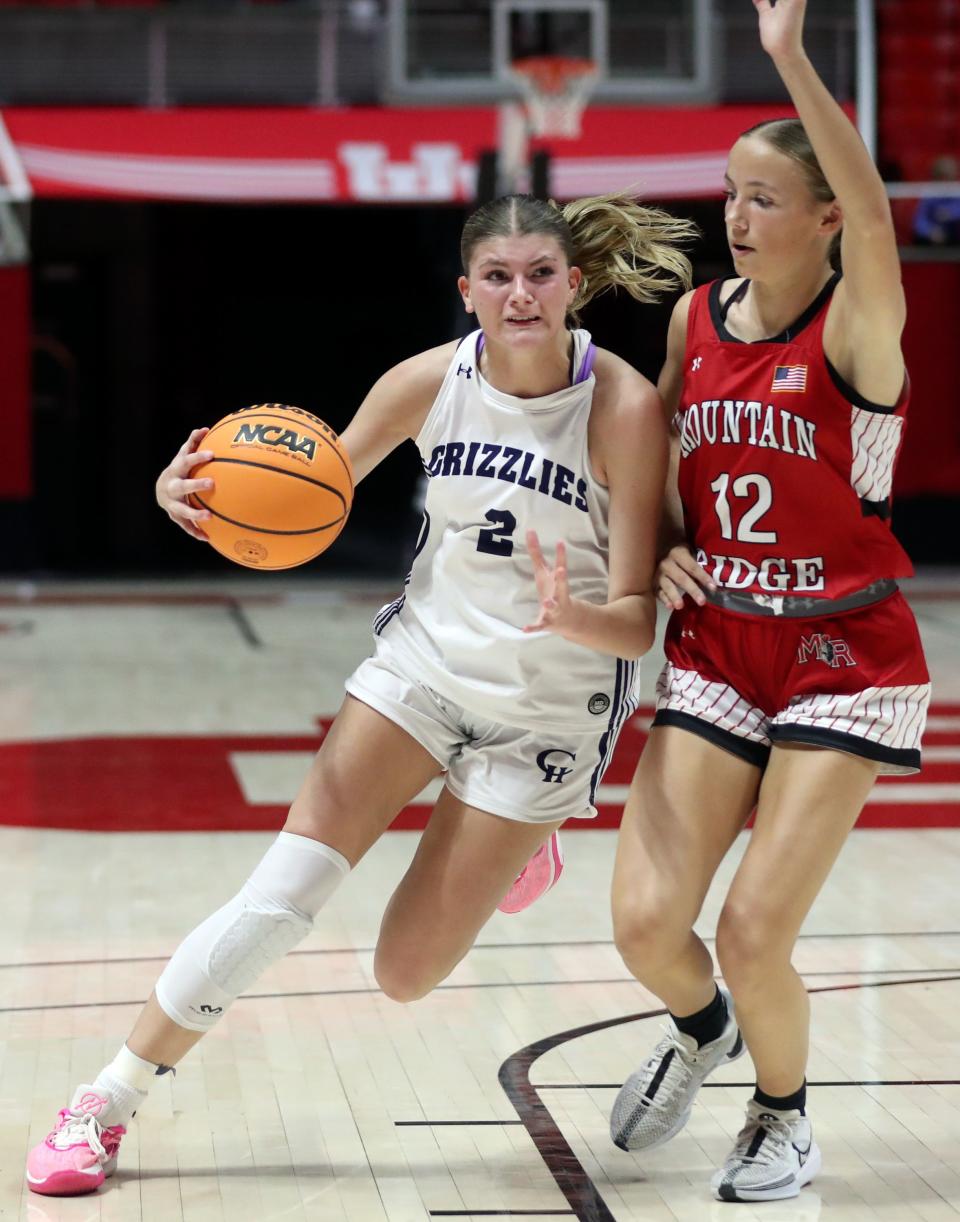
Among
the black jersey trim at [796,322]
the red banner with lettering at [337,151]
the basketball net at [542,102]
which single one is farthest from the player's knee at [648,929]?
the red banner with lettering at [337,151]

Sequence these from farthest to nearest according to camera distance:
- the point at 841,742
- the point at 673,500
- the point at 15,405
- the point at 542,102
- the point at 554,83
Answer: the point at 15,405
the point at 542,102
the point at 554,83
the point at 673,500
the point at 841,742

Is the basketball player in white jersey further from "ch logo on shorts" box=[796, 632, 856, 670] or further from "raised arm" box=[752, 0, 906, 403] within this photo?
"raised arm" box=[752, 0, 906, 403]

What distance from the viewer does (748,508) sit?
3158 millimetres

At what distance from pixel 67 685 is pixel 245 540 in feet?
19.7

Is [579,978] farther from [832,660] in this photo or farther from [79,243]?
[79,243]

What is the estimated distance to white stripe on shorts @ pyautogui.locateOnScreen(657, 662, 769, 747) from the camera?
10.5 feet

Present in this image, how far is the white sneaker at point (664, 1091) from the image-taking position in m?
3.33

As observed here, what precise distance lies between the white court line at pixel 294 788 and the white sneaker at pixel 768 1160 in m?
3.34

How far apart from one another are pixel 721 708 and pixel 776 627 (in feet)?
0.57

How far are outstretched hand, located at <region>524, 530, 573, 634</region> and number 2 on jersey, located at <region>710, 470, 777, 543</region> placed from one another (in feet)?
1.05

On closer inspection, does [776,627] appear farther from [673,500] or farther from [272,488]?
[272,488]

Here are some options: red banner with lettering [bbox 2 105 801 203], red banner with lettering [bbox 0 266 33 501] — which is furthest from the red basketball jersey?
red banner with lettering [bbox 0 266 33 501]

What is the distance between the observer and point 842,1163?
3320mm

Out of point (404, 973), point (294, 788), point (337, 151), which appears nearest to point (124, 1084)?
point (404, 973)
